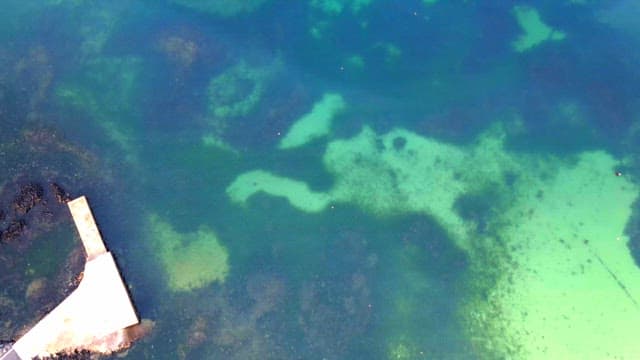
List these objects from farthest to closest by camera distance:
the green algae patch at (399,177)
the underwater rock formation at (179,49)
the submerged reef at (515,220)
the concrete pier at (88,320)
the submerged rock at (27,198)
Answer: the underwater rock formation at (179,49), the green algae patch at (399,177), the submerged rock at (27,198), the submerged reef at (515,220), the concrete pier at (88,320)

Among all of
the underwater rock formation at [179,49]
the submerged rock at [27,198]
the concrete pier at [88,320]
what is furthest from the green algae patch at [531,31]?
the submerged rock at [27,198]

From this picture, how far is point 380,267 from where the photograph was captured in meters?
18.6

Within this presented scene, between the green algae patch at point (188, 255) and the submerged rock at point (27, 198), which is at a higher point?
the submerged rock at point (27, 198)

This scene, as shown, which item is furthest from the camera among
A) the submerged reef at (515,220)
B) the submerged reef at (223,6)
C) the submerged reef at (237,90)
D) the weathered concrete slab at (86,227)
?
the submerged reef at (223,6)

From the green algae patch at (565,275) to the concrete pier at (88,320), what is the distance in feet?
35.0

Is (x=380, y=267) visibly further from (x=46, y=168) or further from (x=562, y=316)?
(x=46, y=168)

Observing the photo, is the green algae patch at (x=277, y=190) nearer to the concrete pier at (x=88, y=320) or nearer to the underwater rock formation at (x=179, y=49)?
the concrete pier at (x=88, y=320)

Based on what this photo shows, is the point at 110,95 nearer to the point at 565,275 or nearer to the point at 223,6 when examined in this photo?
the point at 223,6

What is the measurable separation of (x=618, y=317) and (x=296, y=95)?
13.1 meters

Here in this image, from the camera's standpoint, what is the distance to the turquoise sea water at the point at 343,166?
17.9 meters

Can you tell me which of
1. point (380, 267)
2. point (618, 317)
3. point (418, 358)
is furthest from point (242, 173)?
point (618, 317)

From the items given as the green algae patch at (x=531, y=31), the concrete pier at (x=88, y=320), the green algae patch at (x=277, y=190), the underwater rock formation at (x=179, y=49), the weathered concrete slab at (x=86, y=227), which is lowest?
the concrete pier at (x=88, y=320)

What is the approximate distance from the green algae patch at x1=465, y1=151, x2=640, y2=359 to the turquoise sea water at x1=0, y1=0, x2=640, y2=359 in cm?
6

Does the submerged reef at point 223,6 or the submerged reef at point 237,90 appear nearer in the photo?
the submerged reef at point 237,90
